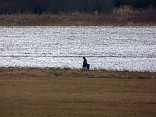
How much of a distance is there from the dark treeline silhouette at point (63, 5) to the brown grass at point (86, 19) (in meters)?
3.36

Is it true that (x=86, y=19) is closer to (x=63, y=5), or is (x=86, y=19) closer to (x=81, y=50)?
(x=63, y=5)

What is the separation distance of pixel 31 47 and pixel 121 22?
75.1ft

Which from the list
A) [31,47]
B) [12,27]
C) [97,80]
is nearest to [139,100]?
[97,80]

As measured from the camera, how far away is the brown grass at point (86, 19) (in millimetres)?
54156

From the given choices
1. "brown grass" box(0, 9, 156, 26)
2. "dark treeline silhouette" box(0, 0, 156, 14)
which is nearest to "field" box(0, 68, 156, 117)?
"brown grass" box(0, 9, 156, 26)

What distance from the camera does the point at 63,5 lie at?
61.6 meters

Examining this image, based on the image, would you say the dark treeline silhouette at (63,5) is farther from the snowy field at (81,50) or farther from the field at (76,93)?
the field at (76,93)

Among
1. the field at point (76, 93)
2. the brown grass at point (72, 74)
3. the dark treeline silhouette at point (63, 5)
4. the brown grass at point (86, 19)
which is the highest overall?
the dark treeline silhouette at point (63, 5)

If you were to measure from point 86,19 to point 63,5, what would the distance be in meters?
7.15

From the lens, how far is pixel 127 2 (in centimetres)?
6241

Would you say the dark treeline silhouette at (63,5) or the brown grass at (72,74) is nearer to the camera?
the brown grass at (72,74)

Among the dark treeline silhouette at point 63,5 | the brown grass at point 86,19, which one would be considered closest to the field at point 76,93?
the brown grass at point 86,19

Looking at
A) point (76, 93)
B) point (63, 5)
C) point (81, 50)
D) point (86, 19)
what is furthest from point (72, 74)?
point (63, 5)

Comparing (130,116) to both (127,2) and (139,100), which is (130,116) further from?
(127,2)
